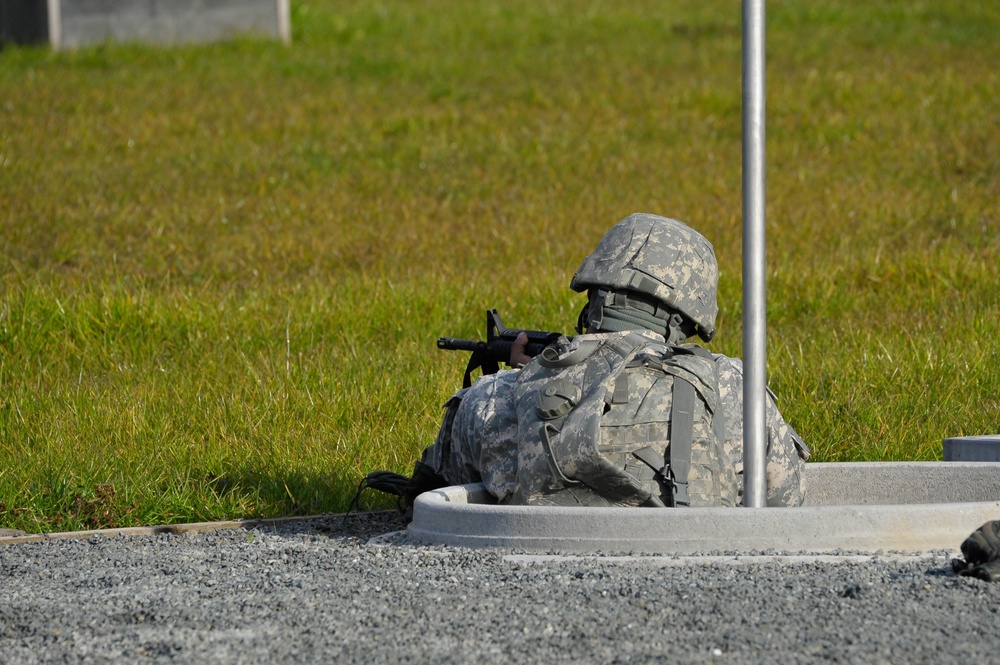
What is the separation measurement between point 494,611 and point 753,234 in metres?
1.48

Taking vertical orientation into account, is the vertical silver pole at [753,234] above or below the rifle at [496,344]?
above

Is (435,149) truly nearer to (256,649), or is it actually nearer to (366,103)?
(366,103)

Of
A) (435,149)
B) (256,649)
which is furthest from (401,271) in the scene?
(256,649)

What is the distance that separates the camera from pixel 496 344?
592cm

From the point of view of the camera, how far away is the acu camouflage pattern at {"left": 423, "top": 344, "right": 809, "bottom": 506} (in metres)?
5.18

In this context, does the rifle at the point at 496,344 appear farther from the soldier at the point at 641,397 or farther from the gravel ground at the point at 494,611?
the gravel ground at the point at 494,611

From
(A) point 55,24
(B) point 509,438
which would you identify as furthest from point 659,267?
(A) point 55,24

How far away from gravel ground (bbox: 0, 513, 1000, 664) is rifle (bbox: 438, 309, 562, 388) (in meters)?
1.10

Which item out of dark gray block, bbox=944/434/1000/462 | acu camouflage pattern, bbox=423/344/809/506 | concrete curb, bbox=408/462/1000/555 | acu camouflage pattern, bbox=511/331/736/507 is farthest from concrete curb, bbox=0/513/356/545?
dark gray block, bbox=944/434/1000/462

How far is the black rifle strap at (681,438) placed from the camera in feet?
16.3

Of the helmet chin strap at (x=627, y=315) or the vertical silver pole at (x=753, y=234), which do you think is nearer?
the vertical silver pole at (x=753, y=234)

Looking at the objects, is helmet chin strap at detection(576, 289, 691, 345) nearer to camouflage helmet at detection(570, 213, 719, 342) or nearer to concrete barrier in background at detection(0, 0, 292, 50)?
camouflage helmet at detection(570, 213, 719, 342)

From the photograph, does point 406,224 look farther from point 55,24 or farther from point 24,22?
point 24,22

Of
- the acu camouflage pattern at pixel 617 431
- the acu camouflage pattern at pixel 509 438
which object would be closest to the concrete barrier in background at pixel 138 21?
the acu camouflage pattern at pixel 509 438
